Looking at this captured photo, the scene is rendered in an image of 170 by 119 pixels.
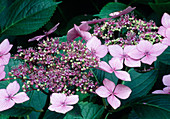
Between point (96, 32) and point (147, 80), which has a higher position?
point (96, 32)

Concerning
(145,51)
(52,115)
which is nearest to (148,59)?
(145,51)

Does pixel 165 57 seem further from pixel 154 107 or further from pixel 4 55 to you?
pixel 4 55

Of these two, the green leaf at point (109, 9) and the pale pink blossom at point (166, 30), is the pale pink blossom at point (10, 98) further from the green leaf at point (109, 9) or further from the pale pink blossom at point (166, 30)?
the green leaf at point (109, 9)

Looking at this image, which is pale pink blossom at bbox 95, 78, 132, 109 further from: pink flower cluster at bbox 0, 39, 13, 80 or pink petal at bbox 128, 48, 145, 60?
pink flower cluster at bbox 0, 39, 13, 80

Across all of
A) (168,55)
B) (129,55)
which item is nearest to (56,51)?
(129,55)

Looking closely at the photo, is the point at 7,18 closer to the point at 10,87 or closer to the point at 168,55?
the point at 10,87

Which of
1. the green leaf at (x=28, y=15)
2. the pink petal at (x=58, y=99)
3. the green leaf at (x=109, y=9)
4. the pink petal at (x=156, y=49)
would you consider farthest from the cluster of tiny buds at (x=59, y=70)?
the green leaf at (x=109, y=9)

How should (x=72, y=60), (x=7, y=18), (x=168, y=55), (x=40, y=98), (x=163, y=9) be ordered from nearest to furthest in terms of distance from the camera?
1. (x=72, y=60)
2. (x=168, y=55)
3. (x=40, y=98)
4. (x=7, y=18)
5. (x=163, y=9)

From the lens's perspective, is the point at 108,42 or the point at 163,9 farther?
the point at 163,9
